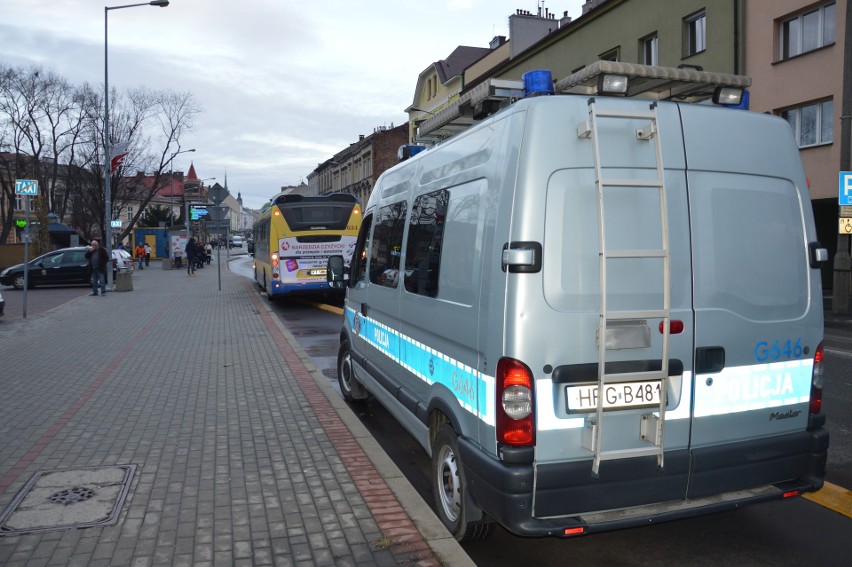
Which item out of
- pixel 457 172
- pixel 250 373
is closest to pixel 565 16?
pixel 250 373

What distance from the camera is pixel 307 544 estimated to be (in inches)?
151

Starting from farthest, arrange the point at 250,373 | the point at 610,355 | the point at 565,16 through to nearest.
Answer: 1. the point at 565,16
2. the point at 250,373
3. the point at 610,355

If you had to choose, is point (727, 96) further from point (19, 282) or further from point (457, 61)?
point (457, 61)

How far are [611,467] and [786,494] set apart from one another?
43.6 inches

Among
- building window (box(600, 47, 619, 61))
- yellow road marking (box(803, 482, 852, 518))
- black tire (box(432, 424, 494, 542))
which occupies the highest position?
building window (box(600, 47, 619, 61))

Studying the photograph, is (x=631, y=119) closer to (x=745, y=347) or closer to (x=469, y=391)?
(x=745, y=347)

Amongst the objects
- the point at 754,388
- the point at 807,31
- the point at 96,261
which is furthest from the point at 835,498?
the point at 96,261

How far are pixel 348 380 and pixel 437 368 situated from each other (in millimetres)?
3422

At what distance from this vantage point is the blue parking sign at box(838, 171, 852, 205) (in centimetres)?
1576

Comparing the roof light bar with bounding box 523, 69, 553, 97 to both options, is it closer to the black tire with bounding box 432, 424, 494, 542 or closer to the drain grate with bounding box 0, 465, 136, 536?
the black tire with bounding box 432, 424, 494, 542

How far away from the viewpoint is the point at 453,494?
3996 millimetres

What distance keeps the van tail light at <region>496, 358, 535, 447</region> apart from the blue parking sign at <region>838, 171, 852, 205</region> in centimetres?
1554

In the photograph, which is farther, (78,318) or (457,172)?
(78,318)

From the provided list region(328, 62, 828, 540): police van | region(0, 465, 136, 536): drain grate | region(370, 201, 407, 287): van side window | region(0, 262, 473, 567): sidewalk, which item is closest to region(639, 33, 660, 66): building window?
region(0, 262, 473, 567): sidewalk
